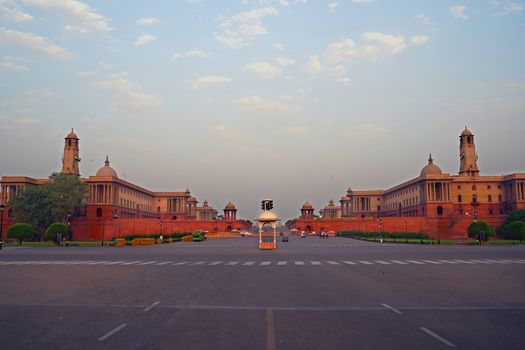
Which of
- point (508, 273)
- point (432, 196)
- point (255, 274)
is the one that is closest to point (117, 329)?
point (255, 274)

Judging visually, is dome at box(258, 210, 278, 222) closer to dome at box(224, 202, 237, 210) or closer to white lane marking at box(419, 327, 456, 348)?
white lane marking at box(419, 327, 456, 348)

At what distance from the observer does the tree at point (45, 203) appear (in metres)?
79.5

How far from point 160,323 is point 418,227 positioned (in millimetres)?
100808

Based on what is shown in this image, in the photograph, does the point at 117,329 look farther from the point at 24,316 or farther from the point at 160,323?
the point at 24,316

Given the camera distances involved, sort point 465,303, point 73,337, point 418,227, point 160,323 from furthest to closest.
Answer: point 418,227 → point 465,303 → point 160,323 → point 73,337

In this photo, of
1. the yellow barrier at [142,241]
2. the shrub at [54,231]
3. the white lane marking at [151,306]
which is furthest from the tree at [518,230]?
the white lane marking at [151,306]

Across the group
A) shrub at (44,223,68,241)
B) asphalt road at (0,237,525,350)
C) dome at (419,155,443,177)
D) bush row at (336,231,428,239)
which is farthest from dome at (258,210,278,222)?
dome at (419,155,443,177)

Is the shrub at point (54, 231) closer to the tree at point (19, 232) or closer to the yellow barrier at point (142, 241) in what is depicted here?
the tree at point (19, 232)

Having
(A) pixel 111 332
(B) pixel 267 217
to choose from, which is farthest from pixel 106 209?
(A) pixel 111 332

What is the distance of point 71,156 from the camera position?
11612 centimetres

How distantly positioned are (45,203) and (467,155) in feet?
337

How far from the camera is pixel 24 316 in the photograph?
11047 millimetres

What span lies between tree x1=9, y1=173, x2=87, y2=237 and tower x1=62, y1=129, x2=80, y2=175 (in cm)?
3150

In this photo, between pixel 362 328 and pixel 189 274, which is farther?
pixel 189 274
